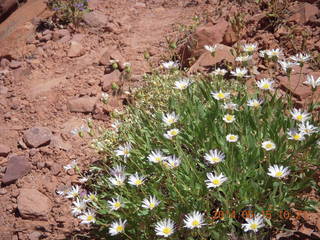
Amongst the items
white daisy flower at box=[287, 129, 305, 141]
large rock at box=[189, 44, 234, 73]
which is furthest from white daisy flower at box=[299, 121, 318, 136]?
large rock at box=[189, 44, 234, 73]

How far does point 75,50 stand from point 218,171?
373 centimetres

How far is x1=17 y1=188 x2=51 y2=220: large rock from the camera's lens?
3.48m

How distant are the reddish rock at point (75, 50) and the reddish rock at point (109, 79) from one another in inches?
35.4

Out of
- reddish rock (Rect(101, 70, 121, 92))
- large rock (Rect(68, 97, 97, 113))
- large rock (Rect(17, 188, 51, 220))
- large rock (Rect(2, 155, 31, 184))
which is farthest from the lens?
reddish rock (Rect(101, 70, 121, 92))

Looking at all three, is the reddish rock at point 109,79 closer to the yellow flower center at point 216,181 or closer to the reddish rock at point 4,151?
the reddish rock at point 4,151

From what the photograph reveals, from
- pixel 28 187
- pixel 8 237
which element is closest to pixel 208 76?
pixel 28 187

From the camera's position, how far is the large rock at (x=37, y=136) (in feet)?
13.8

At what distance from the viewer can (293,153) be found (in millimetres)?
2637

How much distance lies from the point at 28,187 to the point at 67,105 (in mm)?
1294

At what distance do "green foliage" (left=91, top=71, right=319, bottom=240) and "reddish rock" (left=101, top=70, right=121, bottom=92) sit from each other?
161 centimetres

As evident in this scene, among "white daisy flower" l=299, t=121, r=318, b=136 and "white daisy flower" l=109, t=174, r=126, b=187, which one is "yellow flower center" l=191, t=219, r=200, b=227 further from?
"white daisy flower" l=299, t=121, r=318, b=136

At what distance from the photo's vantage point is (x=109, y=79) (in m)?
4.80

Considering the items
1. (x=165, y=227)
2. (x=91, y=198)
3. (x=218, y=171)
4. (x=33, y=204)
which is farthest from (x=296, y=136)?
(x=33, y=204)

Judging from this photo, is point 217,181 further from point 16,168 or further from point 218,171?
point 16,168
